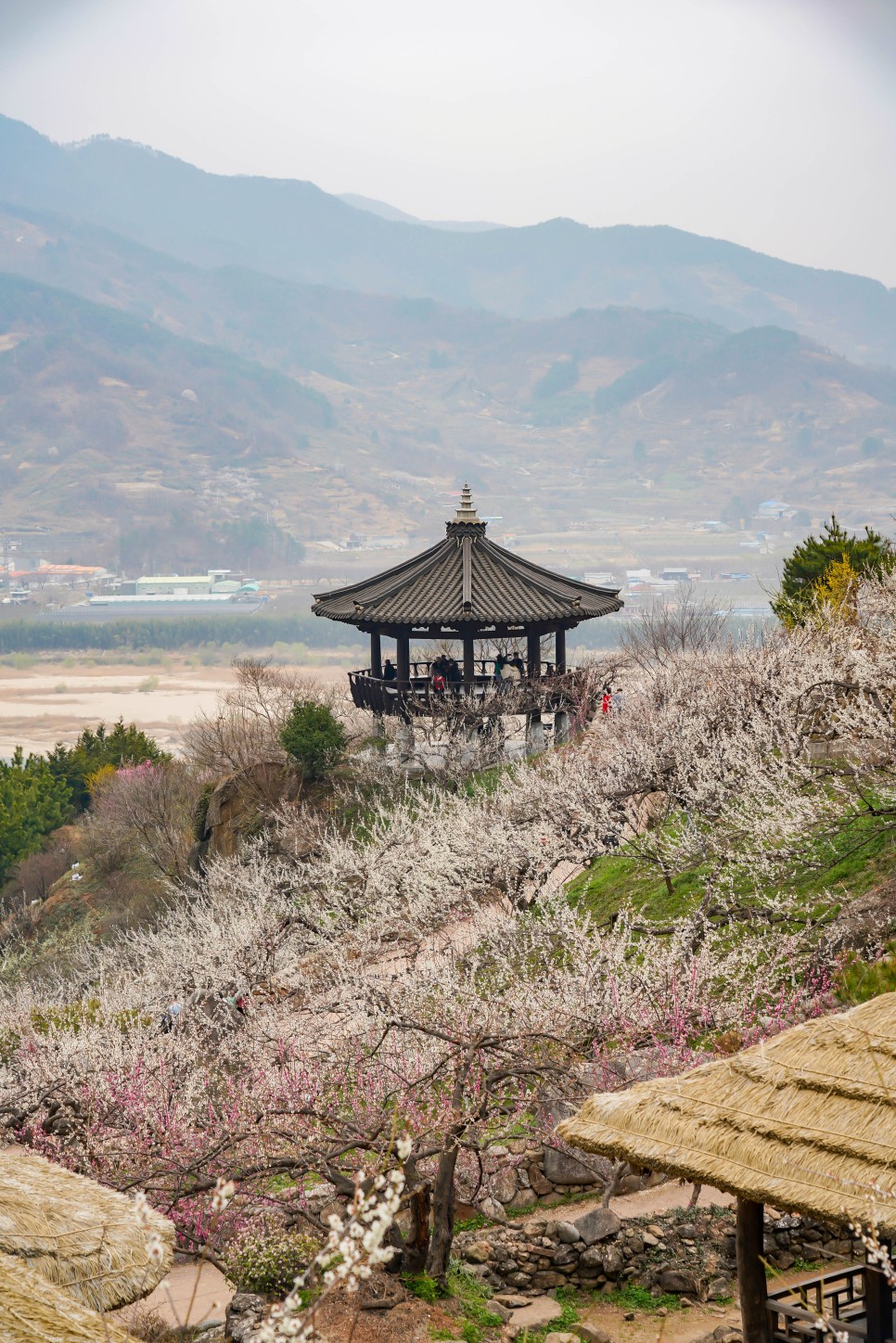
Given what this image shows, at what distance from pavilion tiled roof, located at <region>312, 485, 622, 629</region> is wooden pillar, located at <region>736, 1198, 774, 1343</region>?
24317 millimetres

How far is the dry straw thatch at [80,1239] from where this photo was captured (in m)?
9.98

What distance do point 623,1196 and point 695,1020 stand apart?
2.84 metres

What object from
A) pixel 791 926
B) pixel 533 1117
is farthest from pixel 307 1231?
pixel 791 926

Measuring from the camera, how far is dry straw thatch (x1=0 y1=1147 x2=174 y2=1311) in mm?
9984

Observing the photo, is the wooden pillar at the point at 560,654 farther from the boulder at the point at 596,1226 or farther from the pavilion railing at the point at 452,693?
the boulder at the point at 596,1226

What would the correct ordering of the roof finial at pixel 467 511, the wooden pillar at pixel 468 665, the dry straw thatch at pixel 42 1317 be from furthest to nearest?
the roof finial at pixel 467 511
the wooden pillar at pixel 468 665
the dry straw thatch at pixel 42 1317

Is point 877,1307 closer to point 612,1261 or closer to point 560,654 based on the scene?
point 612,1261

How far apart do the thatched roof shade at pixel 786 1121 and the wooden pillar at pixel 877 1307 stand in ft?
3.11

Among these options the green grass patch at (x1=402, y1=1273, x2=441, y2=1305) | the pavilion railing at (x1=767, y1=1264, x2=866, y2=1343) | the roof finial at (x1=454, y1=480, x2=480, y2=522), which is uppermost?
the roof finial at (x1=454, y1=480, x2=480, y2=522)

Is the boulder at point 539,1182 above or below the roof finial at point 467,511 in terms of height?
below

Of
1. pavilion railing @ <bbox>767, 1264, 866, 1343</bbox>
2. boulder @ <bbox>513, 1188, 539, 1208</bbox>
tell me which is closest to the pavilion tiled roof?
boulder @ <bbox>513, 1188, 539, 1208</bbox>

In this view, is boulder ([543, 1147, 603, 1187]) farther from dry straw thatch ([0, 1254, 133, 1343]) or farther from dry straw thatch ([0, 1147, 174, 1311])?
dry straw thatch ([0, 1254, 133, 1343])

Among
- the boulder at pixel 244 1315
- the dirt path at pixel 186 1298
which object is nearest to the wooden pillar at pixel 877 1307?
the boulder at pixel 244 1315

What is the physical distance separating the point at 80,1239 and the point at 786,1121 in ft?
17.8
